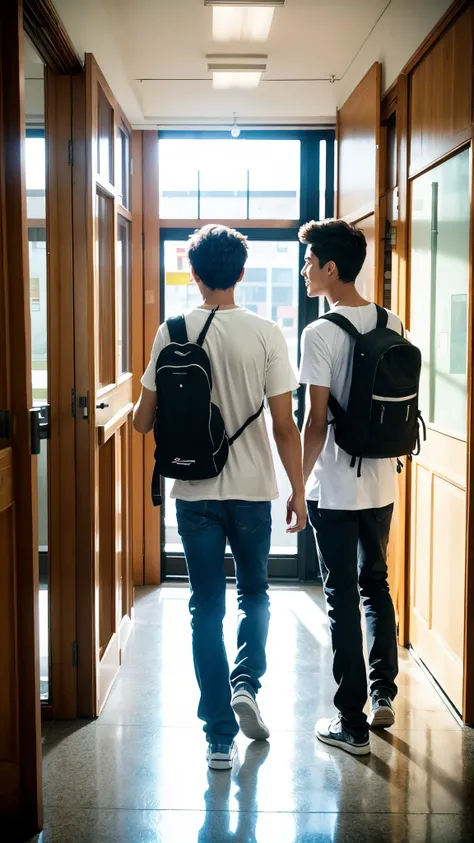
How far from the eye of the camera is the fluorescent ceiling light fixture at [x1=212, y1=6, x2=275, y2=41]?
3.09 metres

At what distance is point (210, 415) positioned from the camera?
238 centimetres

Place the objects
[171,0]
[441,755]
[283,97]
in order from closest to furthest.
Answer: [441,755] → [171,0] → [283,97]

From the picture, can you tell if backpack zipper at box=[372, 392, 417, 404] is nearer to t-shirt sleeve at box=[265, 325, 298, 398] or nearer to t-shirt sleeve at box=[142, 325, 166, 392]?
t-shirt sleeve at box=[265, 325, 298, 398]

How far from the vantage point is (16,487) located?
2156 millimetres

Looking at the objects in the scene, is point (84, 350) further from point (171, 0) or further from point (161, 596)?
point (161, 596)

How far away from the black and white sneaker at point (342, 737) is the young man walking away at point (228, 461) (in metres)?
0.34

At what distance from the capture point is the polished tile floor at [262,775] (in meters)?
2.20

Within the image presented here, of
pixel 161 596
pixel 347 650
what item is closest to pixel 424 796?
pixel 347 650

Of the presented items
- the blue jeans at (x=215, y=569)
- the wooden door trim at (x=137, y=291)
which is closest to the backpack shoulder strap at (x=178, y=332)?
the blue jeans at (x=215, y=569)

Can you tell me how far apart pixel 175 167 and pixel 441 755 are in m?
3.28

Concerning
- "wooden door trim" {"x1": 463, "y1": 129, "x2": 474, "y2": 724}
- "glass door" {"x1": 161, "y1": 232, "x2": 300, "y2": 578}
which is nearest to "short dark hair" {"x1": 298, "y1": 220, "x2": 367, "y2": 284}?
"wooden door trim" {"x1": 463, "y1": 129, "x2": 474, "y2": 724}

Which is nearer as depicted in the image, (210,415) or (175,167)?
(210,415)

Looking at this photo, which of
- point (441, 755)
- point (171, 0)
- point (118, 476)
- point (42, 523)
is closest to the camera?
point (441, 755)

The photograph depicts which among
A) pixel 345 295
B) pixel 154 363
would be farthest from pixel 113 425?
pixel 345 295
